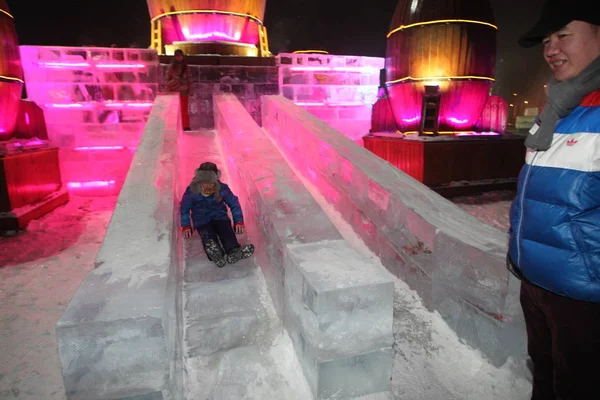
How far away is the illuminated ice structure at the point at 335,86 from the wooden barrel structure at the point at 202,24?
324cm

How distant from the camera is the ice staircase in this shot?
7.55ft

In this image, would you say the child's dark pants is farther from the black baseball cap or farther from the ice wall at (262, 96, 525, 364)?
the black baseball cap

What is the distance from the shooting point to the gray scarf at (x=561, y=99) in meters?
1.42

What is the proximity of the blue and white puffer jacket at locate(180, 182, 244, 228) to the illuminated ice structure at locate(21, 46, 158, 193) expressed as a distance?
6789 millimetres

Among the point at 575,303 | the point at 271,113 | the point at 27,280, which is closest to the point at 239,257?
the point at 575,303

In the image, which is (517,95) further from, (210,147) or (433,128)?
(210,147)

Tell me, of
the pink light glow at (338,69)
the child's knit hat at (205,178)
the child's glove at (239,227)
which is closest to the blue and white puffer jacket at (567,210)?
the child's glove at (239,227)

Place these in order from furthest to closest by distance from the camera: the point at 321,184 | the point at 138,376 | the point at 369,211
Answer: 1. the point at 321,184
2. the point at 369,211
3. the point at 138,376

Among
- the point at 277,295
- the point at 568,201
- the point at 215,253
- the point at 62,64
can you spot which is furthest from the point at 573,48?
the point at 62,64

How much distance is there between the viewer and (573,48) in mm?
1506

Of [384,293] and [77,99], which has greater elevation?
A: [77,99]

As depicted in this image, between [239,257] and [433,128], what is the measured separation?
25.6 ft

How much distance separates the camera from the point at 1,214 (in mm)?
6289

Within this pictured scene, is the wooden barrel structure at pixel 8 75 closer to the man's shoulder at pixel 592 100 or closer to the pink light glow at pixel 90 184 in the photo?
the pink light glow at pixel 90 184
